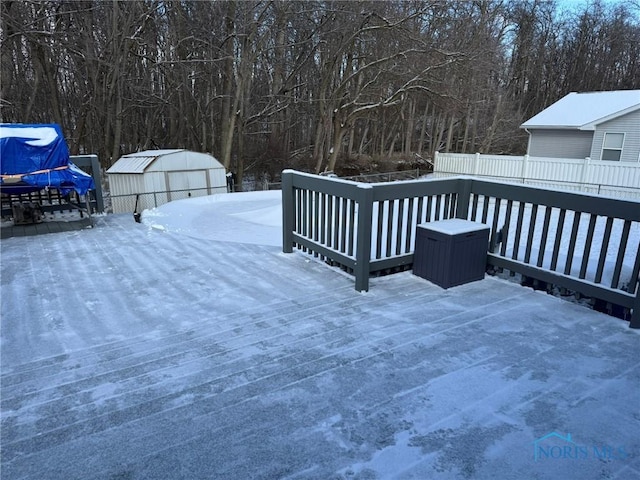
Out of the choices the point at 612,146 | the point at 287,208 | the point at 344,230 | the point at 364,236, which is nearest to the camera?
the point at 364,236

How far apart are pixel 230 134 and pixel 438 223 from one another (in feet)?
44.9

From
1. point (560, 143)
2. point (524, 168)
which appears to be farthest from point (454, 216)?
point (560, 143)

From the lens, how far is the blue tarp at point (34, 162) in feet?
19.6

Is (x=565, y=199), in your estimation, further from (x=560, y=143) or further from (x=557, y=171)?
(x=560, y=143)

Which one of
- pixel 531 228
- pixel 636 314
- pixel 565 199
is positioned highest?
pixel 565 199

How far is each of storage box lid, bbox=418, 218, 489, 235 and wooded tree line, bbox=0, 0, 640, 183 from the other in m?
12.2

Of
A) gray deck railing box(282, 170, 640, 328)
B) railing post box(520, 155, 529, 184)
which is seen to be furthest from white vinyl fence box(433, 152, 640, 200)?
gray deck railing box(282, 170, 640, 328)

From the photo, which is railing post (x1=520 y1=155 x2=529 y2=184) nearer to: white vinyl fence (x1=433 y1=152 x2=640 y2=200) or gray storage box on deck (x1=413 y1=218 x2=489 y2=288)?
white vinyl fence (x1=433 y1=152 x2=640 y2=200)

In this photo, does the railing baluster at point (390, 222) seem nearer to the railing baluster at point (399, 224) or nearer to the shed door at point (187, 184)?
the railing baluster at point (399, 224)

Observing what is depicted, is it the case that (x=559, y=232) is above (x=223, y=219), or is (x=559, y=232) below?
above

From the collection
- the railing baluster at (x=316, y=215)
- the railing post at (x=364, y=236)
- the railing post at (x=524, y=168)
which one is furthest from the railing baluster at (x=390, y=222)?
the railing post at (x=524, y=168)

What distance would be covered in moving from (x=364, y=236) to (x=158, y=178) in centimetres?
819

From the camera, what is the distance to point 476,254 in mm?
4113

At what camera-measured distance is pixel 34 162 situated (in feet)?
20.1
